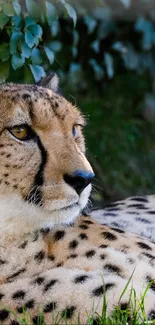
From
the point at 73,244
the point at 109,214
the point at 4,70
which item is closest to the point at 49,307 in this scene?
the point at 73,244

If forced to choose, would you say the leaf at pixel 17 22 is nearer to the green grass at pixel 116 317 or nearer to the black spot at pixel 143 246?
the black spot at pixel 143 246

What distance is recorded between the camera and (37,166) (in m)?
→ 2.49

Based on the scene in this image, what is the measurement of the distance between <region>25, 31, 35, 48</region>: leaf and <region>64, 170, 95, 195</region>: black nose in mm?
600

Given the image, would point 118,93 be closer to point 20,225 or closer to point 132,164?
point 132,164

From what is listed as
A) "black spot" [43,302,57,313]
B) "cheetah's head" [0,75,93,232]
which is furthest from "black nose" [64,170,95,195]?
"black spot" [43,302,57,313]

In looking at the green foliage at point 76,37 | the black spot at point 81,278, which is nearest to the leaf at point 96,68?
the green foliage at point 76,37

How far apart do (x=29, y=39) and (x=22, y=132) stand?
17.1 inches

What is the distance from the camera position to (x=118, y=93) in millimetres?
5305

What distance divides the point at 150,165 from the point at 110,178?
1.44ft

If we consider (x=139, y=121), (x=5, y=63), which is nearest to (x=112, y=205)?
(x=5, y=63)

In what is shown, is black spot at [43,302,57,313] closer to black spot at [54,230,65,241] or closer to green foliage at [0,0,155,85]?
black spot at [54,230,65,241]

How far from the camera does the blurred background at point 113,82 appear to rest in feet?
14.1

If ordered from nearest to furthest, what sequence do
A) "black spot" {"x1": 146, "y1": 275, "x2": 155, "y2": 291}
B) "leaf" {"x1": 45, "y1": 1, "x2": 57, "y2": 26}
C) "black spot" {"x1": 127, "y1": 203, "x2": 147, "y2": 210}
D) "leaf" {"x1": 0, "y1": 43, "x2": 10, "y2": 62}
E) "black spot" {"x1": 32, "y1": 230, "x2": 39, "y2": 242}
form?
1. "black spot" {"x1": 146, "y1": 275, "x2": 155, "y2": 291}
2. "black spot" {"x1": 32, "y1": 230, "x2": 39, "y2": 242}
3. "leaf" {"x1": 45, "y1": 1, "x2": 57, "y2": 26}
4. "leaf" {"x1": 0, "y1": 43, "x2": 10, "y2": 62}
5. "black spot" {"x1": 127, "y1": 203, "x2": 147, "y2": 210}

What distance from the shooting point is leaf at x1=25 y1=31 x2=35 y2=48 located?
282 centimetres
